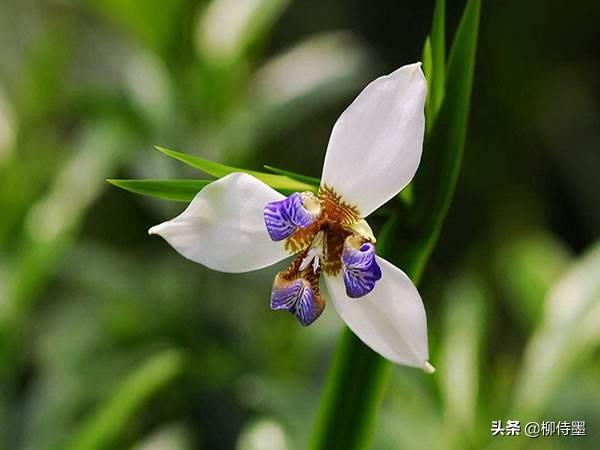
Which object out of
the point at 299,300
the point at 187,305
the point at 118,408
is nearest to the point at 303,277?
the point at 299,300

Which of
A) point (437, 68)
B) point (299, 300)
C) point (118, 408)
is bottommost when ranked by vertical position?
point (118, 408)

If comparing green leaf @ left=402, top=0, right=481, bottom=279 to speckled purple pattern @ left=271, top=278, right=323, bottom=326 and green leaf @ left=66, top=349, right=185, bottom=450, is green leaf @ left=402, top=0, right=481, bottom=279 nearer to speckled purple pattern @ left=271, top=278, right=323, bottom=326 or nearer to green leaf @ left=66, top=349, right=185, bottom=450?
speckled purple pattern @ left=271, top=278, right=323, bottom=326

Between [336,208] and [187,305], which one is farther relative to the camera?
[187,305]

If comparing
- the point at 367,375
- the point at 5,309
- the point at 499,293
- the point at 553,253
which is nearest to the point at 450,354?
the point at 553,253

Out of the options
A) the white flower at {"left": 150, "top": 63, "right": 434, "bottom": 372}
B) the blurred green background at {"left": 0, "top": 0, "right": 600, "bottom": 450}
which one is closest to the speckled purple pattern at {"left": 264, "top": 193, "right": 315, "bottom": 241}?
the white flower at {"left": 150, "top": 63, "right": 434, "bottom": 372}

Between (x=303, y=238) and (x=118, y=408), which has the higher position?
(x=303, y=238)

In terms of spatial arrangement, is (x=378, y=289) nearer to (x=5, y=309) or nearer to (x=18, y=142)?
(x=5, y=309)

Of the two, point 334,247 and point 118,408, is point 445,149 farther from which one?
point 118,408
